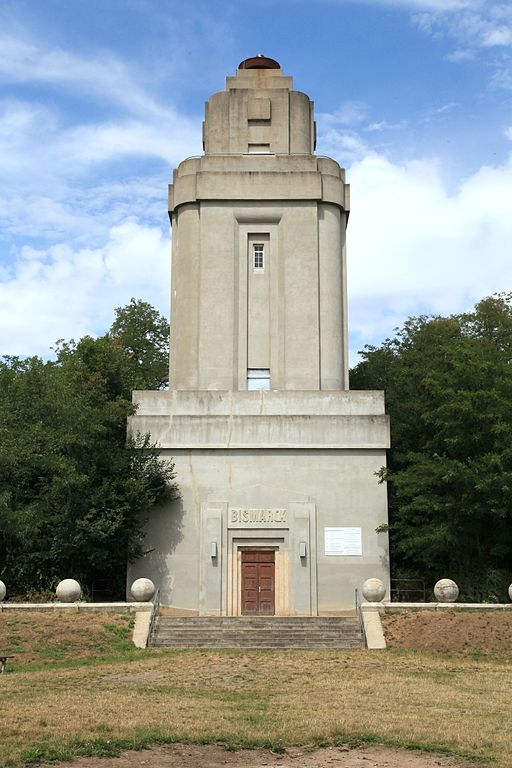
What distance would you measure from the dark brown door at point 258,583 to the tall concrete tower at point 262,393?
0.05m

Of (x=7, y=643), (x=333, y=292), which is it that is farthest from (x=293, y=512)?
(x=7, y=643)

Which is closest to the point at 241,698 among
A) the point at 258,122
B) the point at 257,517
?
the point at 257,517

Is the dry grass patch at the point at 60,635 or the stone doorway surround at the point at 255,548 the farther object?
the stone doorway surround at the point at 255,548

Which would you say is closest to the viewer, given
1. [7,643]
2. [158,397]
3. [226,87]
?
[7,643]

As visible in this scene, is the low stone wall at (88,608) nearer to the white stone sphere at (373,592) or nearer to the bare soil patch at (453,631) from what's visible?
the white stone sphere at (373,592)

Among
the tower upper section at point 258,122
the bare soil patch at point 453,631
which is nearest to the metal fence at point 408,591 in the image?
the bare soil patch at point 453,631

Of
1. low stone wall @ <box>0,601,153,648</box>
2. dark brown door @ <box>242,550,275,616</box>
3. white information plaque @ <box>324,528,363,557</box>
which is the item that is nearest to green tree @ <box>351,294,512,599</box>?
white information plaque @ <box>324,528,363,557</box>

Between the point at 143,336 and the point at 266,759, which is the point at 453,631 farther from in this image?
the point at 143,336

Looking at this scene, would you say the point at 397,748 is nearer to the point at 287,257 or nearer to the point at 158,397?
the point at 158,397

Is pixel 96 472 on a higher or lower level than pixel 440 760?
higher

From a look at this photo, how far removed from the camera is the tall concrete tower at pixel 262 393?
3191 centimetres

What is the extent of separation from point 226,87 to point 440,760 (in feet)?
104

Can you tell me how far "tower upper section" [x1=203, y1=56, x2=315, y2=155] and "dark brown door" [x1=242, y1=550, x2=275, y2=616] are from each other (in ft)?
53.6

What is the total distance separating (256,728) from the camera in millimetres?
14273
